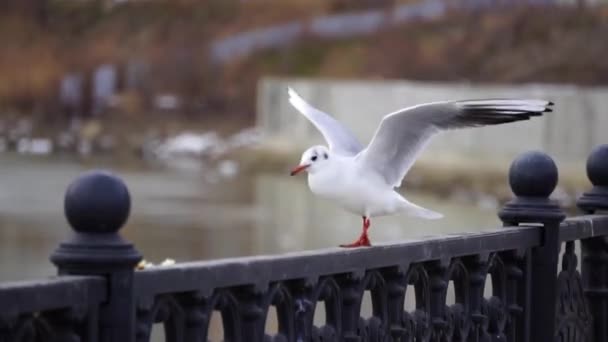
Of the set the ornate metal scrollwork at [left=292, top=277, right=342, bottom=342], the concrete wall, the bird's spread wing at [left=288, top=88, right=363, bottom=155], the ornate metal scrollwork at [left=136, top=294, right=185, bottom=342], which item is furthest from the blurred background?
the ornate metal scrollwork at [left=136, top=294, right=185, bottom=342]

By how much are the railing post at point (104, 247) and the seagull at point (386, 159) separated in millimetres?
1829

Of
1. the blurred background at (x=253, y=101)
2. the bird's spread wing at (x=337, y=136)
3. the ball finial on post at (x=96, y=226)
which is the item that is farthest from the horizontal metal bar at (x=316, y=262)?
the blurred background at (x=253, y=101)

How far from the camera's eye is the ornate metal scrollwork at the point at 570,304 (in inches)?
192

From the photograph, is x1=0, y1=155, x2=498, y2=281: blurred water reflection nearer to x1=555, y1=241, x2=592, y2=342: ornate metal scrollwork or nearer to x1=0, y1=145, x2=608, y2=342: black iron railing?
x1=555, y1=241, x2=592, y2=342: ornate metal scrollwork

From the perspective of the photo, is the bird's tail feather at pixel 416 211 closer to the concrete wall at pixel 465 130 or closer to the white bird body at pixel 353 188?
the white bird body at pixel 353 188

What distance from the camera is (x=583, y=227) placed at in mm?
5047

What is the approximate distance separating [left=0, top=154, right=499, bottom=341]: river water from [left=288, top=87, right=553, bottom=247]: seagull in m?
6.08

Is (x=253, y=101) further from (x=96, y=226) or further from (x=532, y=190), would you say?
(x=96, y=226)

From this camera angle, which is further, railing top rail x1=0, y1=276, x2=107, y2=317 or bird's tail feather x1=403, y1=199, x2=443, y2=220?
bird's tail feather x1=403, y1=199, x2=443, y2=220

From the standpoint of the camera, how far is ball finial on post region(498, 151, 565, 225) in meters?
4.66

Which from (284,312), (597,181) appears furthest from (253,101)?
(284,312)

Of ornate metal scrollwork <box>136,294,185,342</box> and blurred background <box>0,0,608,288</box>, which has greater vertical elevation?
blurred background <box>0,0,608,288</box>

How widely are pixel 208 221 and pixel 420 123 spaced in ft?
83.2

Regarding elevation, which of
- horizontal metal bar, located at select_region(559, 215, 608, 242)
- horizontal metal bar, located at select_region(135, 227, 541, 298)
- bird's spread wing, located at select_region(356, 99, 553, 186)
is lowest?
horizontal metal bar, located at select_region(135, 227, 541, 298)
